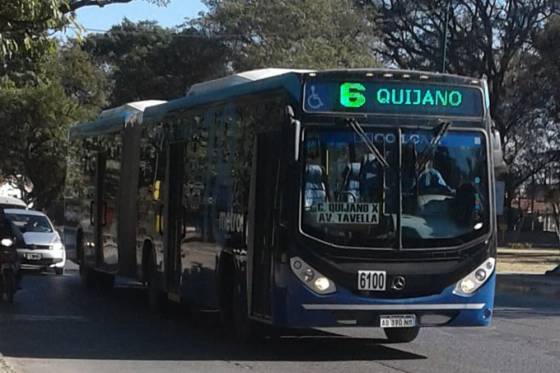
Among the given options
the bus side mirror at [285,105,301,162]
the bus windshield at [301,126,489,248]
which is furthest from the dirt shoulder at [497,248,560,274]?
the bus side mirror at [285,105,301,162]

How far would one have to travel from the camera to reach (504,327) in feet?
54.1

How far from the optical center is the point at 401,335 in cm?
1383

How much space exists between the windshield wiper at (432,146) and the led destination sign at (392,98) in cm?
17

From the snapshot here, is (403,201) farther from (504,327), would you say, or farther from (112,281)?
Result: (112,281)

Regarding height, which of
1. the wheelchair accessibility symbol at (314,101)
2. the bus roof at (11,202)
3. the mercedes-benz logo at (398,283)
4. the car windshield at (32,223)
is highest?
the wheelchair accessibility symbol at (314,101)

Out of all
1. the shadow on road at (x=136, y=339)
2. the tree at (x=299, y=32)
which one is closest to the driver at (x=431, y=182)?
the shadow on road at (x=136, y=339)

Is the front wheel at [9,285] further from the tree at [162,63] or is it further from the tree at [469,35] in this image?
the tree at [469,35]

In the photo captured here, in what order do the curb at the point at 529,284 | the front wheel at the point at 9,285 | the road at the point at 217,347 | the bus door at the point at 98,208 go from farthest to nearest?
the curb at the point at 529,284
the bus door at the point at 98,208
the front wheel at the point at 9,285
the road at the point at 217,347

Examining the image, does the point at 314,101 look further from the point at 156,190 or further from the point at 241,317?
the point at 156,190

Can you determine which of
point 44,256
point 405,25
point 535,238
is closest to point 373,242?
point 44,256

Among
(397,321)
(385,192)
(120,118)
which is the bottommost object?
(397,321)

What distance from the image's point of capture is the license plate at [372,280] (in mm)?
11625

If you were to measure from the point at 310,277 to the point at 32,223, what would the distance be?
16.1 meters

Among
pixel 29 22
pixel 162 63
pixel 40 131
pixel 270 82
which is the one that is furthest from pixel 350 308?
pixel 162 63
